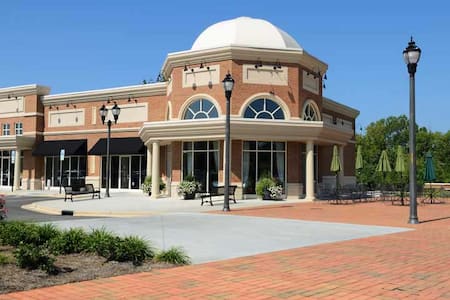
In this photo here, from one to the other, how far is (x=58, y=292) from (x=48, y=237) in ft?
12.3

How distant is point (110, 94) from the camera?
3709 centimetres

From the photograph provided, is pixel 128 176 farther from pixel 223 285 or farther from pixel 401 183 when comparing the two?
pixel 223 285

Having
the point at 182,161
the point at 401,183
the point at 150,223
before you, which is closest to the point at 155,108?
the point at 182,161

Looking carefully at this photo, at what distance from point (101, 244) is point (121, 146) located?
27.5 m

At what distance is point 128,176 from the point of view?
36219mm

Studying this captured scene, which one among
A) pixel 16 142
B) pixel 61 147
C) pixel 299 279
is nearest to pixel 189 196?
pixel 61 147

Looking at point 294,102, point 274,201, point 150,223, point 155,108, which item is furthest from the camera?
point 155,108

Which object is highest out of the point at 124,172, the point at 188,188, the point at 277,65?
the point at 277,65

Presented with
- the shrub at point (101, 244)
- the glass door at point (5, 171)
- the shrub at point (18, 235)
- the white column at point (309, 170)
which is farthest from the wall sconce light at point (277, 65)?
the glass door at point (5, 171)

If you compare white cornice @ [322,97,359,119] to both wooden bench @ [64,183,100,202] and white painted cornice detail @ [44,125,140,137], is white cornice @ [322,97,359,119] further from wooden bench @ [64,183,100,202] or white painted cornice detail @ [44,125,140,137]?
wooden bench @ [64,183,100,202]

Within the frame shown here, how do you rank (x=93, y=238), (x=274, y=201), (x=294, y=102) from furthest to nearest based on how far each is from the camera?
(x=294, y=102)
(x=274, y=201)
(x=93, y=238)

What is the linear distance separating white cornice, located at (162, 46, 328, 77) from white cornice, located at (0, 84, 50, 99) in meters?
16.0

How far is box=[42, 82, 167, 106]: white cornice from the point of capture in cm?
3494

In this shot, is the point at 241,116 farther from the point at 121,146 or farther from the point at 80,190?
the point at 121,146
